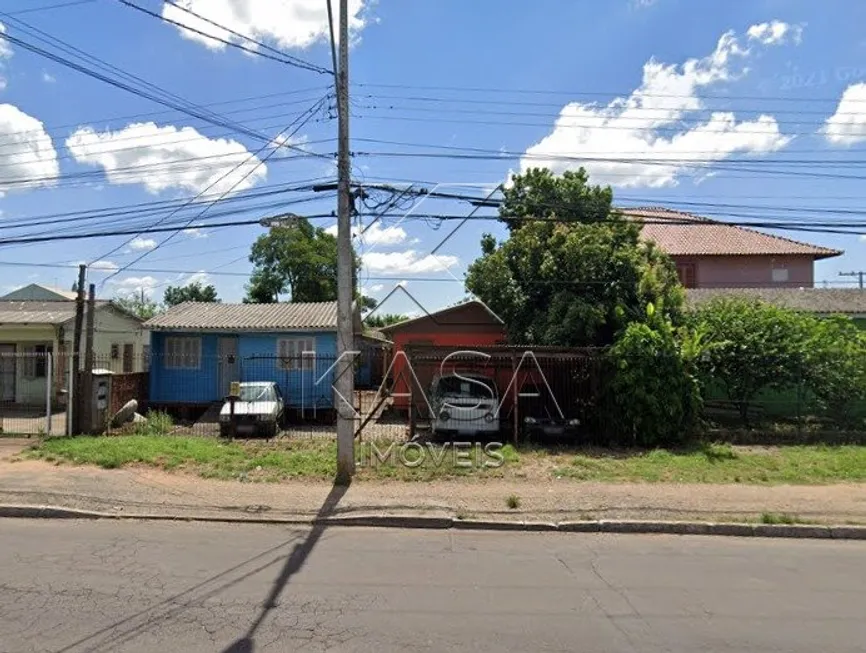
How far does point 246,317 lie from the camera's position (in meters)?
18.9

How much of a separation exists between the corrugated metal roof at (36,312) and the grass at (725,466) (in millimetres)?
17136

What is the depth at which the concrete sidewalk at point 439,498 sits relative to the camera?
8016 mm

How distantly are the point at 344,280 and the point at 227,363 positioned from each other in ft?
33.0

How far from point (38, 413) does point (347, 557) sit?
616 inches

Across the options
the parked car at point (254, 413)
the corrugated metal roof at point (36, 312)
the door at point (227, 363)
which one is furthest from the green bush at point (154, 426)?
the corrugated metal roof at point (36, 312)

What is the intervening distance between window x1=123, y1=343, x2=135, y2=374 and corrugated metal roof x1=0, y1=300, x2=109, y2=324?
245 cm

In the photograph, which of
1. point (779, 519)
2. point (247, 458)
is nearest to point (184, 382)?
point (247, 458)

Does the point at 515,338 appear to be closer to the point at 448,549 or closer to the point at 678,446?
the point at 678,446

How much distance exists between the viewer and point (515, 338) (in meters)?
16.2

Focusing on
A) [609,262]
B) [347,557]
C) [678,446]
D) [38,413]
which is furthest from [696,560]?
[38,413]

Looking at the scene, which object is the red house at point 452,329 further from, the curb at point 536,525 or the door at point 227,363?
the curb at point 536,525

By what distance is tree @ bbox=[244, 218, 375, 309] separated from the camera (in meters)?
42.9

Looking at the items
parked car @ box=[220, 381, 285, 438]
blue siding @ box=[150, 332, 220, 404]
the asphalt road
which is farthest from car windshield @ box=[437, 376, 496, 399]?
blue siding @ box=[150, 332, 220, 404]

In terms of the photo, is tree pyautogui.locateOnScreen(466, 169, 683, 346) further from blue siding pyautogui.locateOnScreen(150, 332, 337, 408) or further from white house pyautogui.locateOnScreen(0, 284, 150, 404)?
white house pyautogui.locateOnScreen(0, 284, 150, 404)
